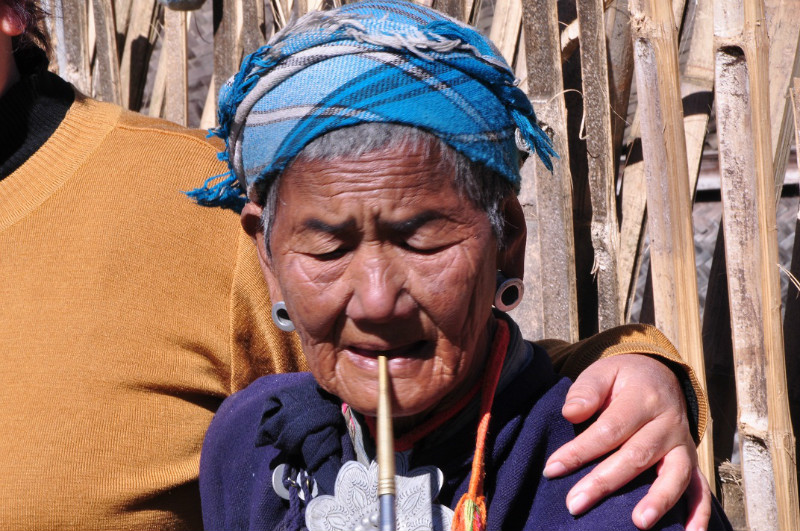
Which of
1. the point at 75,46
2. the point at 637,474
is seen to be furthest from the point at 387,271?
the point at 75,46

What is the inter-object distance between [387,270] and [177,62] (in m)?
2.32

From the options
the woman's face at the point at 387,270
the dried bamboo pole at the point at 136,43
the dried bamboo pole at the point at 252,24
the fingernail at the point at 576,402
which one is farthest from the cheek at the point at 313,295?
the dried bamboo pole at the point at 136,43

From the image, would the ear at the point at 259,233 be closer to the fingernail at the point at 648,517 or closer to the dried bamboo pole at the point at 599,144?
the fingernail at the point at 648,517

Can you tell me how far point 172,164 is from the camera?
1.88 metres

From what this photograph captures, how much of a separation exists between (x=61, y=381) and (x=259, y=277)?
1.49 feet

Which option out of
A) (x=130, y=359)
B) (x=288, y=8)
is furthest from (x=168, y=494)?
(x=288, y=8)

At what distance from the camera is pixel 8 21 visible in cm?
176

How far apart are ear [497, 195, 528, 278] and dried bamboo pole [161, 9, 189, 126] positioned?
2.16 metres

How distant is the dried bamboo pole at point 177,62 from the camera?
127 inches

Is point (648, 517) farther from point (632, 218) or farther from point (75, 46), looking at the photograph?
point (75, 46)

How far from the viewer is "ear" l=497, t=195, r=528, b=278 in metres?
1.31

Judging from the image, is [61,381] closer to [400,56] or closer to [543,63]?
[400,56]

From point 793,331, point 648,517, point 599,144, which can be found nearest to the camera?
point 648,517

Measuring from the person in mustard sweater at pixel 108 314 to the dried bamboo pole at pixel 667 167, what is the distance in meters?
0.50
